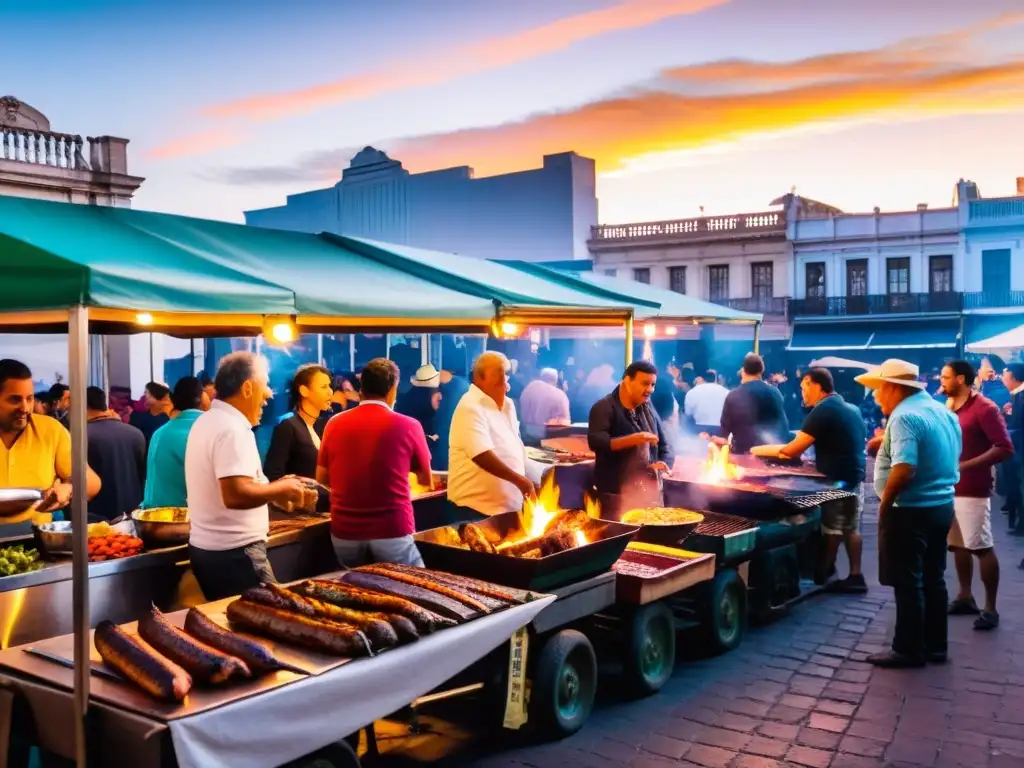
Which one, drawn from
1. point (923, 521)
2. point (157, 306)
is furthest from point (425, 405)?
point (157, 306)

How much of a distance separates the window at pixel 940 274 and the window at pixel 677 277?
9.17m

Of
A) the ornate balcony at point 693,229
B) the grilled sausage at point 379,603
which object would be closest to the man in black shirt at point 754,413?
the grilled sausage at point 379,603

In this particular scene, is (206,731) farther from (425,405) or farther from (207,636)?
(425,405)

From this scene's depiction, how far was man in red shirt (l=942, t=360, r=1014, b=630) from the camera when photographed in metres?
7.09

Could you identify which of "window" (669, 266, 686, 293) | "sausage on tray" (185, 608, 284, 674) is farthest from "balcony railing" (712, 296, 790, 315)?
"sausage on tray" (185, 608, 284, 674)

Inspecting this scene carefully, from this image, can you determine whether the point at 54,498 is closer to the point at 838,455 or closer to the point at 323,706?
the point at 323,706

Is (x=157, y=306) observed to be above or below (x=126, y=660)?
above

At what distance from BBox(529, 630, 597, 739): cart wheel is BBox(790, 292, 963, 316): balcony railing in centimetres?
3177

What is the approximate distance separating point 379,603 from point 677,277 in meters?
34.8

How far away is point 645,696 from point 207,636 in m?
3.09

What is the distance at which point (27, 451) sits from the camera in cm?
551

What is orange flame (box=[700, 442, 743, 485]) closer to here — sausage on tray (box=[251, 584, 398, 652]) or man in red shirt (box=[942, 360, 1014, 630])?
man in red shirt (box=[942, 360, 1014, 630])

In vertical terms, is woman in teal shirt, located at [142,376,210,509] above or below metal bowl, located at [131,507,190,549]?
above

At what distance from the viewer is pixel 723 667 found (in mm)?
6402
